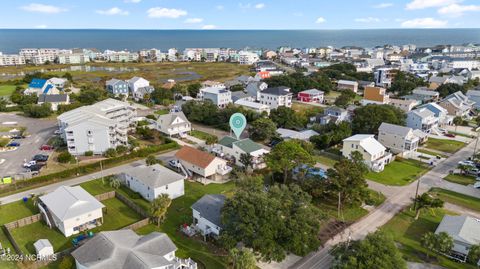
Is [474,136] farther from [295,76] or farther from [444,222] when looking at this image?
[295,76]

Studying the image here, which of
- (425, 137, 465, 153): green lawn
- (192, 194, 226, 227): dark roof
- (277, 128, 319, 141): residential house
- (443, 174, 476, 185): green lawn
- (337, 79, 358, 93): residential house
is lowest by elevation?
(443, 174, 476, 185): green lawn

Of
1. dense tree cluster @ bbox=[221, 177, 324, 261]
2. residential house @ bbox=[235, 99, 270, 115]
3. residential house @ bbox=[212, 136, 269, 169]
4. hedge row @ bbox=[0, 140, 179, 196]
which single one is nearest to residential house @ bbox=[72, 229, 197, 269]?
dense tree cluster @ bbox=[221, 177, 324, 261]

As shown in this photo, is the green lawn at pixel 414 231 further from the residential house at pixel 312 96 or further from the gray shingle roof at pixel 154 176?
the residential house at pixel 312 96

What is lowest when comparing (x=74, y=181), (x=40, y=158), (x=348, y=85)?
(x=74, y=181)

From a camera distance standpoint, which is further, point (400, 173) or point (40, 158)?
point (40, 158)

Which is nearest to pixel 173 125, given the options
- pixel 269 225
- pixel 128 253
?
pixel 128 253

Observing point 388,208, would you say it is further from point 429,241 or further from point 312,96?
point 312,96

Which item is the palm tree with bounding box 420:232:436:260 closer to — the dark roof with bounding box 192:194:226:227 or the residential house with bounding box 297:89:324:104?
the dark roof with bounding box 192:194:226:227
